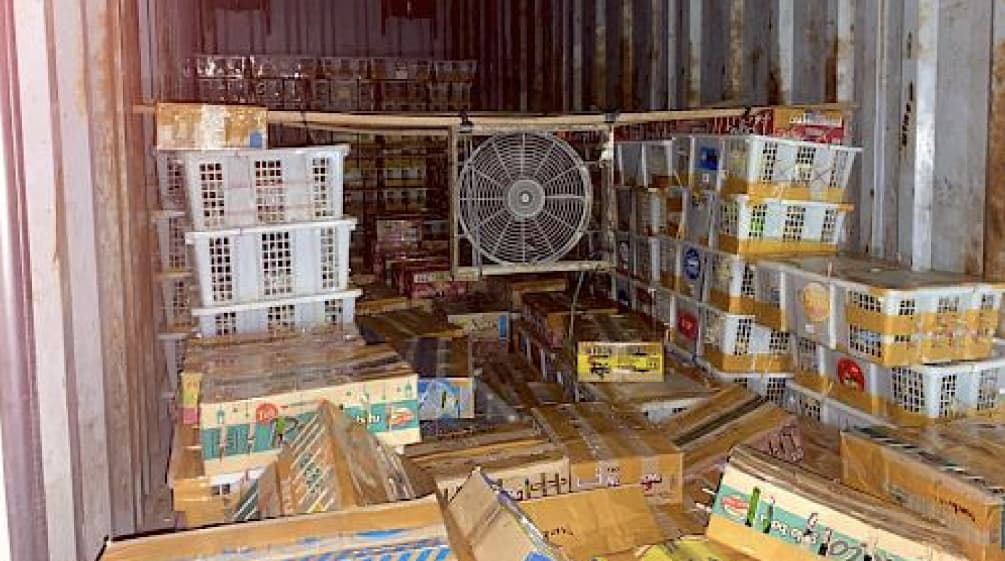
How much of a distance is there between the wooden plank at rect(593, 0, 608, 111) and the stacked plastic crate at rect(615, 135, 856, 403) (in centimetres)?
331

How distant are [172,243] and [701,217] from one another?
262 centimetres

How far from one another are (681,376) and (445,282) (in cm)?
199

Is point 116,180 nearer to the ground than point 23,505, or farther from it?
farther from it

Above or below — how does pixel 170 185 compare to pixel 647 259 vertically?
above

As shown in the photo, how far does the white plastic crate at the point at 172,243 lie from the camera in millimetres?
4840

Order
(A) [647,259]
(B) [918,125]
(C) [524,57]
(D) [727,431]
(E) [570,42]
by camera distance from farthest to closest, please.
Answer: (C) [524,57] → (E) [570,42] → (A) [647,259] → (B) [918,125] → (D) [727,431]

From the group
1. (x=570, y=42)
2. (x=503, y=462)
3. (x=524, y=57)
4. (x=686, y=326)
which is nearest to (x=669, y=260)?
(x=686, y=326)

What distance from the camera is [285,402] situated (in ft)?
9.96

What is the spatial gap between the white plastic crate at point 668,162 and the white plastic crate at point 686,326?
2.10 ft

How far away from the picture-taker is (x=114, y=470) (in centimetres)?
361

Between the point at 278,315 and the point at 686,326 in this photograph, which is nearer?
the point at 278,315

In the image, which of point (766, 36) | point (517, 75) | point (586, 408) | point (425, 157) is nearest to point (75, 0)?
point (586, 408)

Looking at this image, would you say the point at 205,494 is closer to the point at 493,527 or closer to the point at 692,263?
the point at 493,527

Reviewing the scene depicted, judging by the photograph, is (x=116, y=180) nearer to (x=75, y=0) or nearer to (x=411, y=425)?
(x=75, y=0)
